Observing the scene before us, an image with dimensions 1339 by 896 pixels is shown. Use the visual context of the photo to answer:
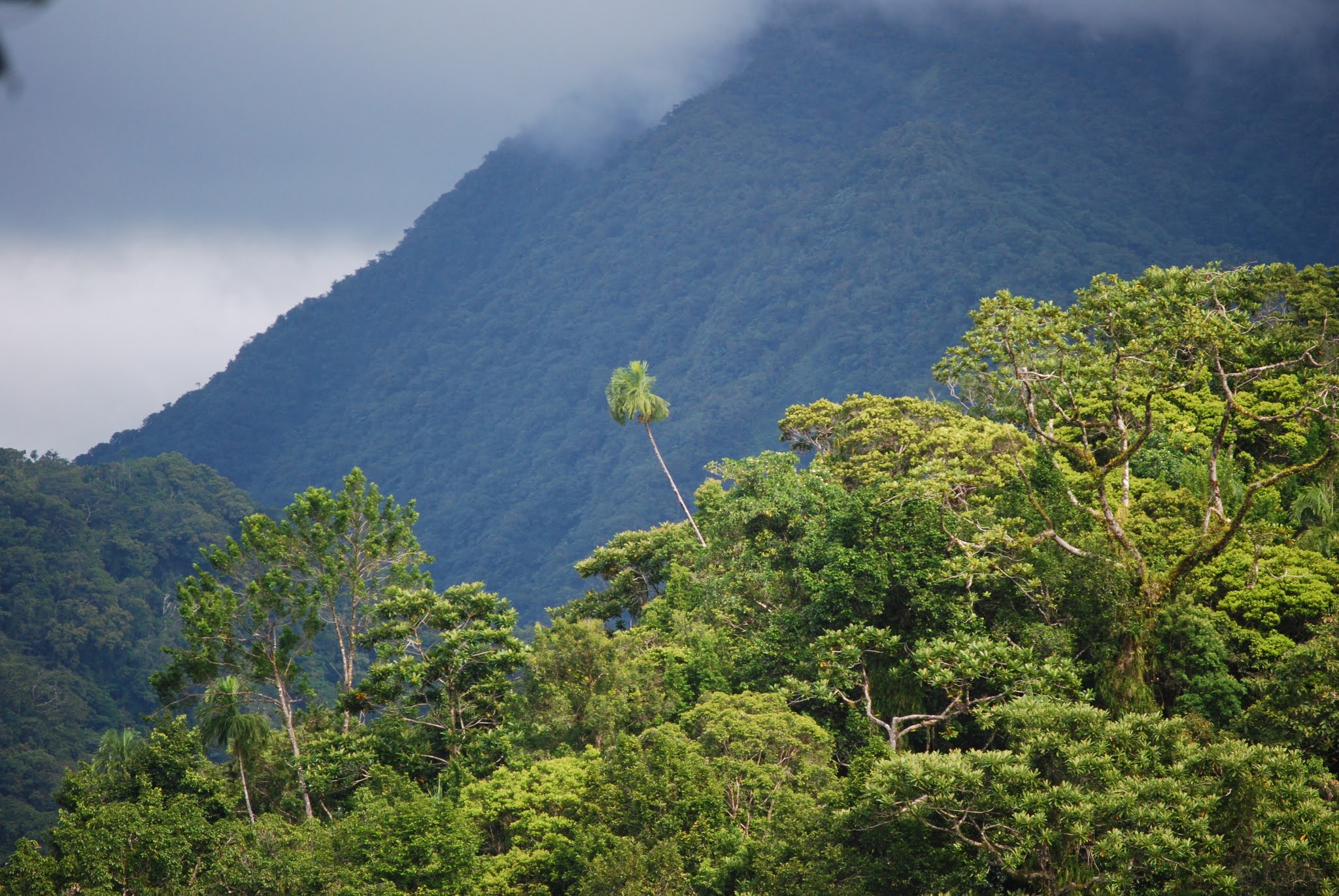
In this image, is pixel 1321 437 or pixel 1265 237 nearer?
pixel 1321 437

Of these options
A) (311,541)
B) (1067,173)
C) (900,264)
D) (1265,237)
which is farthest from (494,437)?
(311,541)

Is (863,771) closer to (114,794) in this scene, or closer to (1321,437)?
(1321,437)

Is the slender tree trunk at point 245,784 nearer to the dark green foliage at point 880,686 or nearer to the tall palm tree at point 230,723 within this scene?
the tall palm tree at point 230,723

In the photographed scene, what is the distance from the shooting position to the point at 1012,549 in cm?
2756

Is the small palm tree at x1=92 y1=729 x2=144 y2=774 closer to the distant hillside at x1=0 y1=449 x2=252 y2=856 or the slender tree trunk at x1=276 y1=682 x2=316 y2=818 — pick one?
the slender tree trunk at x1=276 y1=682 x2=316 y2=818

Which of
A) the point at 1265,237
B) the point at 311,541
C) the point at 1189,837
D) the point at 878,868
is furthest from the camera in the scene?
the point at 1265,237

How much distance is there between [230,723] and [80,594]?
251 ft

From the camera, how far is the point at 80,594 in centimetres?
9950

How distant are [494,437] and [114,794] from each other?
507ft

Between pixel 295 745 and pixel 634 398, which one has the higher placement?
pixel 634 398

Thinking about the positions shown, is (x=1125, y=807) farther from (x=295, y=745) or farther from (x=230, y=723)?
(x=295, y=745)

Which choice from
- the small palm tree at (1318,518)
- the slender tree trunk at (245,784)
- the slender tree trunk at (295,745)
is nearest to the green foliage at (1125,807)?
the small palm tree at (1318,518)

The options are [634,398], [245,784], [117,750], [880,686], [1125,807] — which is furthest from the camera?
[634,398]

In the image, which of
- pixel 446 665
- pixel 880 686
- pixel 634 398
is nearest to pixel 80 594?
pixel 634 398
